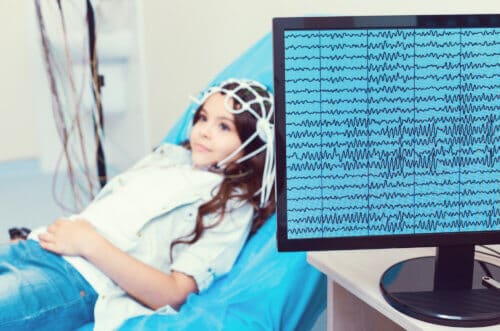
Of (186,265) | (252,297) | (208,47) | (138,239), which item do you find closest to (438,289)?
(252,297)

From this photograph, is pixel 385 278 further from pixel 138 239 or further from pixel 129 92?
pixel 129 92

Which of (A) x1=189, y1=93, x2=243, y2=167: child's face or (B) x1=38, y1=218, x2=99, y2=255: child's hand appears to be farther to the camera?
(A) x1=189, y1=93, x2=243, y2=167: child's face

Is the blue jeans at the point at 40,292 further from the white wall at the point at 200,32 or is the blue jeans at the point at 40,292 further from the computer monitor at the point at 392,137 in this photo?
the white wall at the point at 200,32

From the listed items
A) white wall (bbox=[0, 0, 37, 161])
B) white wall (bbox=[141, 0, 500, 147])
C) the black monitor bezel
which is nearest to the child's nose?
white wall (bbox=[141, 0, 500, 147])

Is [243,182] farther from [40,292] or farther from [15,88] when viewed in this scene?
[15,88]

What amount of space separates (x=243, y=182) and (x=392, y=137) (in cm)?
69

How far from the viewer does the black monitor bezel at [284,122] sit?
792 millimetres

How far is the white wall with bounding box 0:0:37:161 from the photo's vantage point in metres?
2.66

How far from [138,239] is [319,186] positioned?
0.70 meters

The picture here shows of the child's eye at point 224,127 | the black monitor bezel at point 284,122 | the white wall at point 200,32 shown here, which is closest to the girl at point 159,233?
the child's eye at point 224,127

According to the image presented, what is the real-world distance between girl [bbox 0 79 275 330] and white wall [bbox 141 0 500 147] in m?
0.35

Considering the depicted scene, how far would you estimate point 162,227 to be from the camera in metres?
1.44

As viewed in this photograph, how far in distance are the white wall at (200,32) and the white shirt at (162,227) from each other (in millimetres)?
545

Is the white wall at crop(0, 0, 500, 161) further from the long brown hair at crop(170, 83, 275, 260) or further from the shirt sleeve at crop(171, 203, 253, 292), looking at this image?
the shirt sleeve at crop(171, 203, 253, 292)
